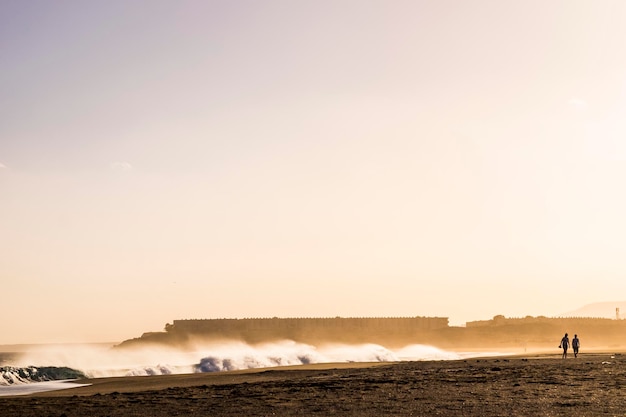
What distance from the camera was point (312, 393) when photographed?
28031mm

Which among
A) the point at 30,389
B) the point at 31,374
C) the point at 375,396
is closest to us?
the point at 375,396

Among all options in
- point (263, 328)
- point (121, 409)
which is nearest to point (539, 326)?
point (263, 328)

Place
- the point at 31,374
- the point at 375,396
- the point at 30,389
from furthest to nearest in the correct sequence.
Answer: the point at 31,374
the point at 30,389
the point at 375,396

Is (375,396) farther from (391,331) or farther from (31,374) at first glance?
(391,331)

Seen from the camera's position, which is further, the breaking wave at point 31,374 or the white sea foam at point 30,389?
the breaking wave at point 31,374

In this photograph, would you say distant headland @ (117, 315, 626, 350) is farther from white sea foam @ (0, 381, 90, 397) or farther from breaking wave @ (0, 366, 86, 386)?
white sea foam @ (0, 381, 90, 397)

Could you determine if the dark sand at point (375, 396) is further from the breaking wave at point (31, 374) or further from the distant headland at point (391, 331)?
the distant headland at point (391, 331)

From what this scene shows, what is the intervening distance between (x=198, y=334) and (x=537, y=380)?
140 meters

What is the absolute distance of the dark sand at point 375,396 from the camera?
22.0 metres

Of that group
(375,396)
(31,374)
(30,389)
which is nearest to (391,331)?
(31,374)

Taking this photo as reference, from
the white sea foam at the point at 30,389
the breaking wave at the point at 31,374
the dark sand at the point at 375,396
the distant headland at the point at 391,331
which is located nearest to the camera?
the dark sand at the point at 375,396

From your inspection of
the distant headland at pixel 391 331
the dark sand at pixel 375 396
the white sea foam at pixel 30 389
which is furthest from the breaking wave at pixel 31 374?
the distant headland at pixel 391 331

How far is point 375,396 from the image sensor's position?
86.0 feet

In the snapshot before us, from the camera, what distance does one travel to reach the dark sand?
72.1 ft
